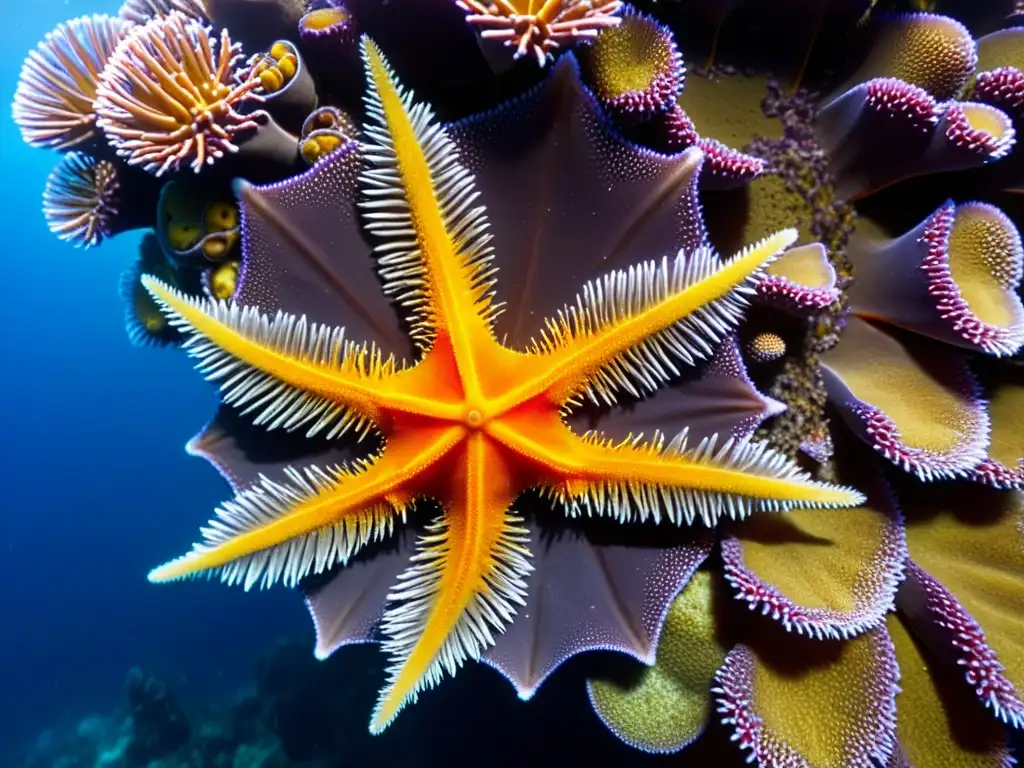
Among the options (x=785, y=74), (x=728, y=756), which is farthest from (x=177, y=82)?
(x=728, y=756)

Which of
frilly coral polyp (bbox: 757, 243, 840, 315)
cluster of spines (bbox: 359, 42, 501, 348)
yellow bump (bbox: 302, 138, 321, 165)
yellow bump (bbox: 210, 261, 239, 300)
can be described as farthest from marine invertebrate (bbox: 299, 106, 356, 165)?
frilly coral polyp (bbox: 757, 243, 840, 315)

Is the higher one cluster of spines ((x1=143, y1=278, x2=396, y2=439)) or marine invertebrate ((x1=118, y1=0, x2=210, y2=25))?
marine invertebrate ((x1=118, y1=0, x2=210, y2=25))

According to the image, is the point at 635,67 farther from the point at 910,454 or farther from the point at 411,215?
the point at 910,454

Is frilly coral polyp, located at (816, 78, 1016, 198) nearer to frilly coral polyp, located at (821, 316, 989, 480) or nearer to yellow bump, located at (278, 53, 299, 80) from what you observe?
frilly coral polyp, located at (821, 316, 989, 480)

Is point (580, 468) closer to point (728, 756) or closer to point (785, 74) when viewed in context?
point (728, 756)

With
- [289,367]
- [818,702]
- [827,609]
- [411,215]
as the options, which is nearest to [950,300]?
[827,609]

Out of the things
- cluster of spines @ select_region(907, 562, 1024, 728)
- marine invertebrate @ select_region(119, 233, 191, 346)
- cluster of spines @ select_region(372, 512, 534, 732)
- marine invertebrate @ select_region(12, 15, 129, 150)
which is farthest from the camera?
marine invertebrate @ select_region(119, 233, 191, 346)

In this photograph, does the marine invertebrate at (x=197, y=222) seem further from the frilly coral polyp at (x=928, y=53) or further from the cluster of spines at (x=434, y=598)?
the frilly coral polyp at (x=928, y=53)
